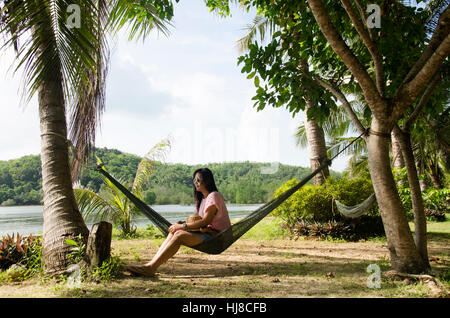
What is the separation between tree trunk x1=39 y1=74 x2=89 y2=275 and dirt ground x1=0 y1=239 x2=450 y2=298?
25cm

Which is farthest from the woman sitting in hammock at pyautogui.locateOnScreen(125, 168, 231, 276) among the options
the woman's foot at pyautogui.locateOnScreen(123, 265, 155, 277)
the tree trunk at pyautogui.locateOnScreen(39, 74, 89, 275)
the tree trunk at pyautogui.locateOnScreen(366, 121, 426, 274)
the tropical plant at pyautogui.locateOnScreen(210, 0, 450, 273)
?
the tree trunk at pyautogui.locateOnScreen(366, 121, 426, 274)

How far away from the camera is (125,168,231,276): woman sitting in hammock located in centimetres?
253

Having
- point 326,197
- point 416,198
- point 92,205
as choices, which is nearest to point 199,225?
point 416,198

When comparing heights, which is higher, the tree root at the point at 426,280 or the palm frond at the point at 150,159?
the palm frond at the point at 150,159

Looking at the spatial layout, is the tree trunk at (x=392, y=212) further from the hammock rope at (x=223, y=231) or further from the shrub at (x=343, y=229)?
the shrub at (x=343, y=229)

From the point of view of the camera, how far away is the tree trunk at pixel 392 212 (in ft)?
7.64

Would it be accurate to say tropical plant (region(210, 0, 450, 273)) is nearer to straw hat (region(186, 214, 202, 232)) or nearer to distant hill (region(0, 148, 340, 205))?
straw hat (region(186, 214, 202, 232))

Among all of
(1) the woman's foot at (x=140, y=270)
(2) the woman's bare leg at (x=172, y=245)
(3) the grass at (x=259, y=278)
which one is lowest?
(3) the grass at (x=259, y=278)

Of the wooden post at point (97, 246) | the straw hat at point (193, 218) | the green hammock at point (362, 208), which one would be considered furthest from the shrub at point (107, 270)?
the green hammock at point (362, 208)

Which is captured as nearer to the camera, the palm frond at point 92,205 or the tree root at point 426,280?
the tree root at point 426,280

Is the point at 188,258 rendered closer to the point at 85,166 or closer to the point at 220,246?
the point at 220,246

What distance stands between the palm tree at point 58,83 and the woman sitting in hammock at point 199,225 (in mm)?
634

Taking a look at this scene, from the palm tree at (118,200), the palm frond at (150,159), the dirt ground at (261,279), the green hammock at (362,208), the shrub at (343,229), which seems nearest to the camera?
the dirt ground at (261,279)

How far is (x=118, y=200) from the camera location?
567 centimetres
